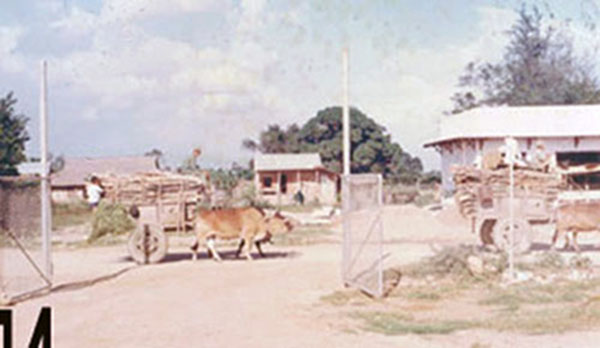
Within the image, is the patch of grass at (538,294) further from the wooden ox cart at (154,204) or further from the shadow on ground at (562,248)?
the wooden ox cart at (154,204)

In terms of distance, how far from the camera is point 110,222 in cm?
2492

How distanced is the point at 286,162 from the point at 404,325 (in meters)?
43.5

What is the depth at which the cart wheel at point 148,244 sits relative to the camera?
63.7 feet

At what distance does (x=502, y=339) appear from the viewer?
10000 mm

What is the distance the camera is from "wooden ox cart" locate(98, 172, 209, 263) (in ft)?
63.0

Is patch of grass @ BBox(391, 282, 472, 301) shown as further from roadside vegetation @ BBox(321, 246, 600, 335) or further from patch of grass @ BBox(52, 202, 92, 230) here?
patch of grass @ BBox(52, 202, 92, 230)

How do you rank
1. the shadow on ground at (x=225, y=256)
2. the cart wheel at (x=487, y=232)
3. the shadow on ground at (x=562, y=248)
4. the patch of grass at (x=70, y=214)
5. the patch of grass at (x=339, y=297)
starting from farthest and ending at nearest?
the patch of grass at (x=70, y=214)
the cart wheel at (x=487, y=232)
the shadow on ground at (x=562, y=248)
the shadow on ground at (x=225, y=256)
the patch of grass at (x=339, y=297)

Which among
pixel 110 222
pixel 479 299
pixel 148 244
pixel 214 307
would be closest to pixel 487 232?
pixel 479 299

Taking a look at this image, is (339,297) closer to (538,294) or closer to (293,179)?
(538,294)

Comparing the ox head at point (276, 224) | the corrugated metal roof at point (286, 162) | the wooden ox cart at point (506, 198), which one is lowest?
the ox head at point (276, 224)

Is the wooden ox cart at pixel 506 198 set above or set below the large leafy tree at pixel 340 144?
below

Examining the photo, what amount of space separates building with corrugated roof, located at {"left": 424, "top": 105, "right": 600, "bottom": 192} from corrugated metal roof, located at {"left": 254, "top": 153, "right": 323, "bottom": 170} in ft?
58.8

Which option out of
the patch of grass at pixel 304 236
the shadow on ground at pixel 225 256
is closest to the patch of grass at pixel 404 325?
the shadow on ground at pixel 225 256

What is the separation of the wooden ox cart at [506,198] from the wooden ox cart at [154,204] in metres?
6.15
